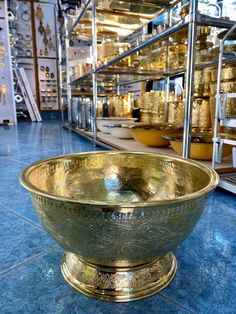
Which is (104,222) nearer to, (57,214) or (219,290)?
(57,214)

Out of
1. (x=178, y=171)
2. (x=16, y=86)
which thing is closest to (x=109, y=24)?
(x=178, y=171)

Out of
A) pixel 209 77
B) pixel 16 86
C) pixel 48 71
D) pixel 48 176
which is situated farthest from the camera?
pixel 48 71

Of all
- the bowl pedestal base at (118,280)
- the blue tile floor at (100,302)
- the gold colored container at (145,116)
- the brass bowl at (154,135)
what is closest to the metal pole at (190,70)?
the blue tile floor at (100,302)

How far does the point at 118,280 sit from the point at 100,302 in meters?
0.04

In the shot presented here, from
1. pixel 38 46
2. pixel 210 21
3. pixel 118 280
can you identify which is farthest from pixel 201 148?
pixel 38 46

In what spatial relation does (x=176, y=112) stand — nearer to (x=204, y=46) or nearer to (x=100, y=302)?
(x=204, y=46)

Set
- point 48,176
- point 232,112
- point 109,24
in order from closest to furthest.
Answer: point 48,176 → point 232,112 → point 109,24

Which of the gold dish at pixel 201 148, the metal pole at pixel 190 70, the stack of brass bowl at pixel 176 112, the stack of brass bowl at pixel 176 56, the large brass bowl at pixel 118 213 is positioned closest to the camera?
the large brass bowl at pixel 118 213

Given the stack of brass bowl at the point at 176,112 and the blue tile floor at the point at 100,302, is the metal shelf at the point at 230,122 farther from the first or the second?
the stack of brass bowl at the point at 176,112

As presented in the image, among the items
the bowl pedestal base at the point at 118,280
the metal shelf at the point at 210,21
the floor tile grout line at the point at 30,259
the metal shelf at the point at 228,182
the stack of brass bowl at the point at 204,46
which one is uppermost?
the stack of brass bowl at the point at 204,46

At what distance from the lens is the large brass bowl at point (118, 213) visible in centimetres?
29

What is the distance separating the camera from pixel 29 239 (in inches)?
21.4

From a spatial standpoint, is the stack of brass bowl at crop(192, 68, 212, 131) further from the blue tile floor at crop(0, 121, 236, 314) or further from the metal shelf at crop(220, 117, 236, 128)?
the blue tile floor at crop(0, 121, 236, 314)

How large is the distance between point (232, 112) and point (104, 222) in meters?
0.78
